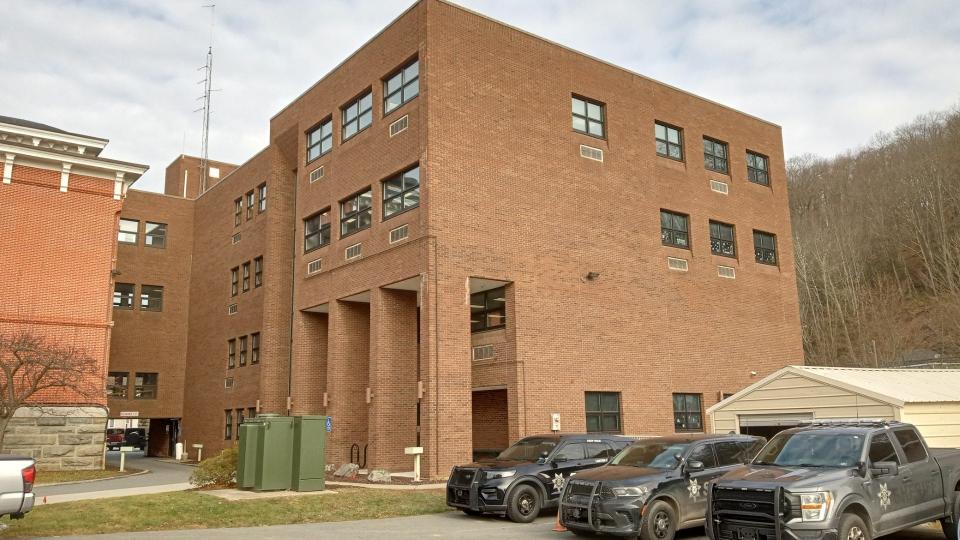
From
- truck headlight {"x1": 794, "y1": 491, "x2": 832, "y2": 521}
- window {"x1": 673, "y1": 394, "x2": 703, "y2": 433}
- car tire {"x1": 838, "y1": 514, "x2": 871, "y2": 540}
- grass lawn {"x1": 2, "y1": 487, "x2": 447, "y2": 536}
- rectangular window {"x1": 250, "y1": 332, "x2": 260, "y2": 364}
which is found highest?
rectangular window {"x1": 250, "y1": 332, "x2": 260, "y2": 364}

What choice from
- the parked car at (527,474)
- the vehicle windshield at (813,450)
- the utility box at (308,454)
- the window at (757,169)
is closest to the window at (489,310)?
the utility box at (308,454)

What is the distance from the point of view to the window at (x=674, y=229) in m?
28.4

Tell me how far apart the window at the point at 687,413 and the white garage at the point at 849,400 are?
576cm

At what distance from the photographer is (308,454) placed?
1827cm

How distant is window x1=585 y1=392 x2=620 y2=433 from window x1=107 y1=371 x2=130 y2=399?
87.6 ft

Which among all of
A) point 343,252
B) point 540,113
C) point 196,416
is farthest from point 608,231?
point 196,416

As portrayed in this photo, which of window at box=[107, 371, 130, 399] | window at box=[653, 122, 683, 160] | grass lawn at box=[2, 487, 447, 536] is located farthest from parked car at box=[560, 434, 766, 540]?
window at box=[107, 371, 130, 399]

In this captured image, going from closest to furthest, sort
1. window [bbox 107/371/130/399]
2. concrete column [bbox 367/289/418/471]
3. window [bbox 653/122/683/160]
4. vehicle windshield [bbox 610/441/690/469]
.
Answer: vehicle windshield [bbox 610/441/690/469] < concrete column [bbox 367/289/418/471] < window [bbox 653/122/683/160] < window [bbox 107/371/130/399]

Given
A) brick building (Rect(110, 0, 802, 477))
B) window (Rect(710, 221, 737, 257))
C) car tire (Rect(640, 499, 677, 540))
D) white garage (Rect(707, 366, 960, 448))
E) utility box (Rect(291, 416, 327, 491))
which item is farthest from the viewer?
window (Rect(710, 221, 737, 257))

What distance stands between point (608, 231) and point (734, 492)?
17.0 metres

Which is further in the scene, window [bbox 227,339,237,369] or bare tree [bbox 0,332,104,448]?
window [bbox 227,339,237,369]

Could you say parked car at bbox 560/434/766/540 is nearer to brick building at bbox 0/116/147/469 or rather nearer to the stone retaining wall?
brick building at bbox 0/116/147/469

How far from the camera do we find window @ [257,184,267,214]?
117 feet

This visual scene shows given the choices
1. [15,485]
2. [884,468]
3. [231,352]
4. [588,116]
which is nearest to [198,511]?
[15,485]
